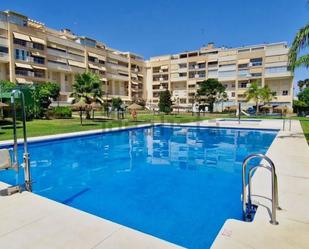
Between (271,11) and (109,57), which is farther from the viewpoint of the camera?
(109,57)

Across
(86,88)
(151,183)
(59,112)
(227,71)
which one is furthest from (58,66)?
(151,183)

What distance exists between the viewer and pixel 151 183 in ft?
25.2

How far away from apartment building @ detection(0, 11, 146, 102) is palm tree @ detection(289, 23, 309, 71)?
1515 inches

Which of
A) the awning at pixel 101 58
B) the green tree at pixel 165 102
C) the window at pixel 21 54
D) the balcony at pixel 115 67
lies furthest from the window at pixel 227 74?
the window at pixel 21 54

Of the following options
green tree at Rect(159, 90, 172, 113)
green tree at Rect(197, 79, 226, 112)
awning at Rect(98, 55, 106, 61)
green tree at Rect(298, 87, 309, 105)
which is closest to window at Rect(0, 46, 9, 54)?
awning at Rect(98, 55, 106, 61)

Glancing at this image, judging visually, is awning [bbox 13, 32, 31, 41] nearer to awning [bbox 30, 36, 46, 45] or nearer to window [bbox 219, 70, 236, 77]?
awning [bbox 30, 36, 46, 45]

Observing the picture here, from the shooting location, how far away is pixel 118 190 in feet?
23.0

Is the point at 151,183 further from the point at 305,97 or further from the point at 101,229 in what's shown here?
the point at 305,97

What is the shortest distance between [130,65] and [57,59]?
2396cm

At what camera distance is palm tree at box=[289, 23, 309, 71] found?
12977mm

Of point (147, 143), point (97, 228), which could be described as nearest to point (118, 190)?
point (97, 228)

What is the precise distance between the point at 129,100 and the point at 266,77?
3457 centimetres

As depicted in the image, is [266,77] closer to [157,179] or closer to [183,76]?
[183,76]

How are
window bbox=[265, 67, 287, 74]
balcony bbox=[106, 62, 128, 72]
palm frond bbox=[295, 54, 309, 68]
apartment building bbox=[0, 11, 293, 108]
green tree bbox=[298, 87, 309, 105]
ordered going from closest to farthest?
palm frond bbox=[295, 54, 309, 68]
apartment building bbox=[0, 11, 293, 108]
green tree bbox=[298, 87, 309, 105]
window bbox=[265, 67, 287, 74]
balcony bbox=[106, 62, 128, 72]
